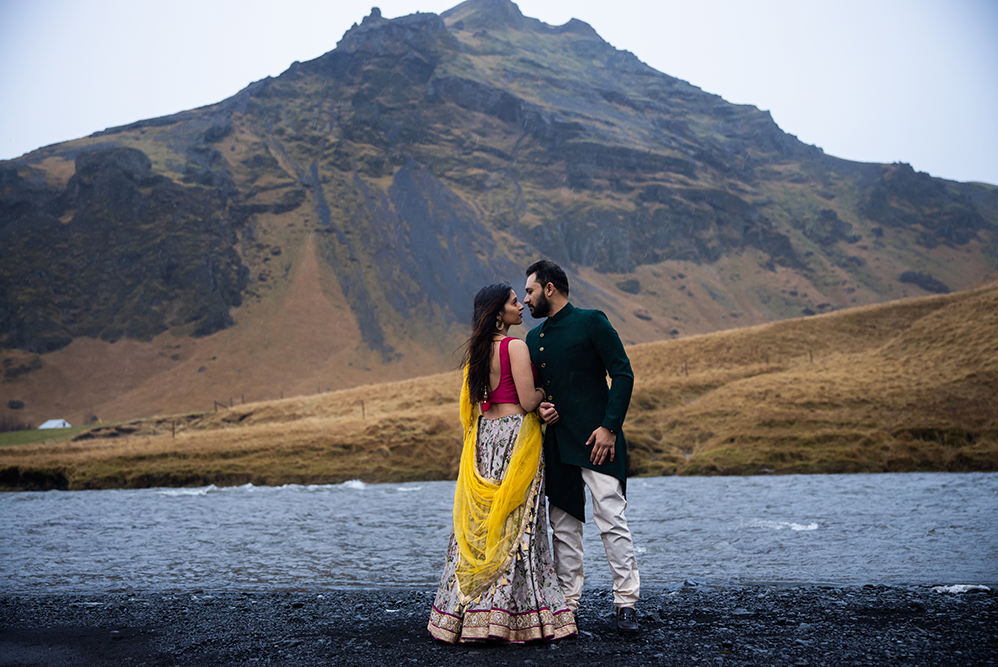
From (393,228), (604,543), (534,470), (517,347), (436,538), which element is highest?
(393,228)

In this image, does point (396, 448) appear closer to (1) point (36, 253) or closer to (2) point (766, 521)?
(2) point (766, 521)

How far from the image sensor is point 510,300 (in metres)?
6.06

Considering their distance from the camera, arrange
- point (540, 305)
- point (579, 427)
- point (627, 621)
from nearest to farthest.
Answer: point (627, 621)
point (579, 427)
point (540, 305)

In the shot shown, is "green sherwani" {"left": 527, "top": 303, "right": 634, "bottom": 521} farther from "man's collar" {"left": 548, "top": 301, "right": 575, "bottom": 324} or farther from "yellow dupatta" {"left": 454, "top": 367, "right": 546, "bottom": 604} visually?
"yellow dupatta" {"left": 454, "top": 367, "right": 546, "bottom": 604}

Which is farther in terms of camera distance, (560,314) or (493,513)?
(560,314)

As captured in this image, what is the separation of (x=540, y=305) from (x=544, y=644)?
8.64ft

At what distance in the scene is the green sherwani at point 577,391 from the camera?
600 cm

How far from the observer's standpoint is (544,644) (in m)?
5.49

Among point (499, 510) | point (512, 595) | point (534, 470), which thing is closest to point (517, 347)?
point (534, 470)

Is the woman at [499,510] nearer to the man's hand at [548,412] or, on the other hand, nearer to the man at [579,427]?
the man's hand at [548,412]

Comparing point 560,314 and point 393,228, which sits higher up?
point 393,228

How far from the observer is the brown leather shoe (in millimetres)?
5578

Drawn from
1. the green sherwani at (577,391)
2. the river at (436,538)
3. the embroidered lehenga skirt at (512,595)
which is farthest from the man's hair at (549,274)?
the river at (436,538)

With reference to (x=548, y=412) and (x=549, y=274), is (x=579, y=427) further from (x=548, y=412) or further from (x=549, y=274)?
(x=549, y=274)
